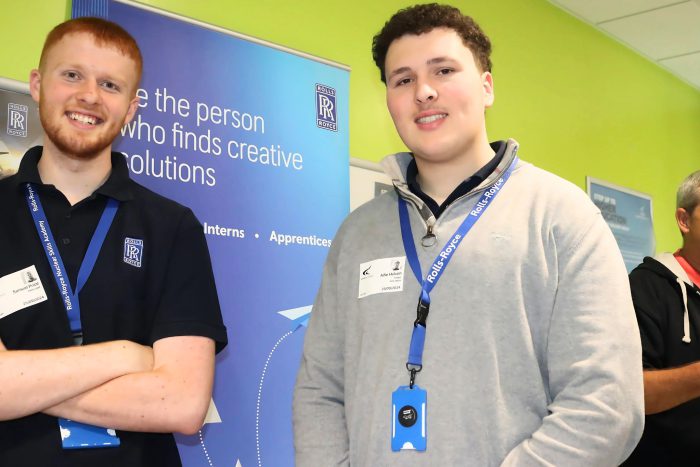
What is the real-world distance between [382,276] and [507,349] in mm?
340

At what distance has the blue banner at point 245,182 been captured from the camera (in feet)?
8.79

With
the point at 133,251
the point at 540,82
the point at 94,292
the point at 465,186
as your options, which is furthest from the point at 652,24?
the point at 94,292

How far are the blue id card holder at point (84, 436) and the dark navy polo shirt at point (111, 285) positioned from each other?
0.01 meters

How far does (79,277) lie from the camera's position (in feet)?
→ 5.68

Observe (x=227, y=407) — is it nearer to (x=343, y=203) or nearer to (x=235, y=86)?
(x=343, y=203)

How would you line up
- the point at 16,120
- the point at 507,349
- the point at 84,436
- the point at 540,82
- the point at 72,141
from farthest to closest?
the point at 540,82, the point at 16,120, the point at 72,141, the point at 84,436, the point at 507,349

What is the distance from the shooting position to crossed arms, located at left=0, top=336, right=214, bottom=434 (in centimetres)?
155

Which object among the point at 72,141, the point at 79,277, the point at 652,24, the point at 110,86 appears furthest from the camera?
the point at 652,24

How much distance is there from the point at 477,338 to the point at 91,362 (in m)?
0.83

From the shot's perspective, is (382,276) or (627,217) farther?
(627,217)

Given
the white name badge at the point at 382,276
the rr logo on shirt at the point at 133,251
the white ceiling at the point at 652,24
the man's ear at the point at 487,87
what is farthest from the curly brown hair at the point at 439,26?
the white ceiling at the point at 652,24

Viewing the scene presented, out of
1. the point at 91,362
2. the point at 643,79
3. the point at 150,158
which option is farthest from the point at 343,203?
the point at 643,79

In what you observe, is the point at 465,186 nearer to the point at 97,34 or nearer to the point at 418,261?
the point at 418,261

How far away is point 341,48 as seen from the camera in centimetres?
369
